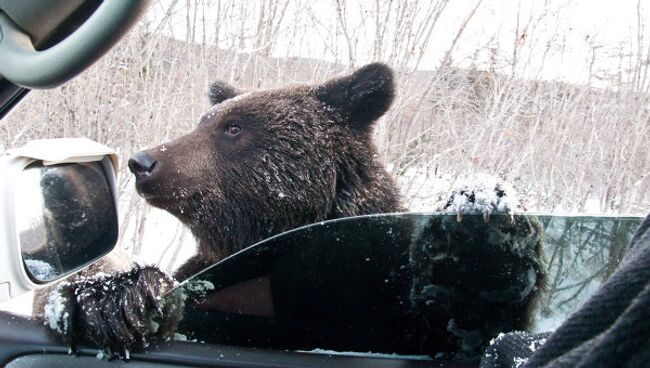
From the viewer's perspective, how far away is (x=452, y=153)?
6.26 m

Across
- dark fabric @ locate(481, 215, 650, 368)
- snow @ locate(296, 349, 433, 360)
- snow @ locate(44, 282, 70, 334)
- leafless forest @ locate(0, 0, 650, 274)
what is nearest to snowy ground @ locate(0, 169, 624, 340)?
leafless forest @ locate(0, 0, 650, 274)

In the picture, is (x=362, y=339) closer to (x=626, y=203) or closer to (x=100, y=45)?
(x=100, y=45)

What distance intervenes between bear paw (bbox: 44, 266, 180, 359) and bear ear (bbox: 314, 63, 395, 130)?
1.59 metres

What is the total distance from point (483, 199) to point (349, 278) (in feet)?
1.38

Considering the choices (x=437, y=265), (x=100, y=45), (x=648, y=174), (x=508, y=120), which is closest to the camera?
(x=100, y=45)

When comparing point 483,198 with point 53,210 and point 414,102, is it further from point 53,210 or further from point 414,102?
point 414,102

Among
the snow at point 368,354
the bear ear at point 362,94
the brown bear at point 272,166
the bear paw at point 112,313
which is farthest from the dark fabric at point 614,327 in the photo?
the bear ear at point 362,94

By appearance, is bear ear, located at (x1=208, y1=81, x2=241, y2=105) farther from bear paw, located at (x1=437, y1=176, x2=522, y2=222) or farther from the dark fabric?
the dark fabric

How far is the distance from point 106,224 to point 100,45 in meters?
0.87

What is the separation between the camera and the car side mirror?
1402mm

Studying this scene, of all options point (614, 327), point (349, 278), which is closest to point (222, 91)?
point (349, 278)

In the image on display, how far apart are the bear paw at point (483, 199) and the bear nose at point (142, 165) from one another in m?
1.49

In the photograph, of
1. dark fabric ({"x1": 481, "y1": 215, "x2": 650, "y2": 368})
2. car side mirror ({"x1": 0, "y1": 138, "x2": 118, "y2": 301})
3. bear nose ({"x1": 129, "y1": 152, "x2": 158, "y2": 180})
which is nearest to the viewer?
dark fabric ({"x1": 481, "y1": 215, "x2": 650, "y2": 368})

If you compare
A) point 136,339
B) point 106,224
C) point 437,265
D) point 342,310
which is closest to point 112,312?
point 136,339
